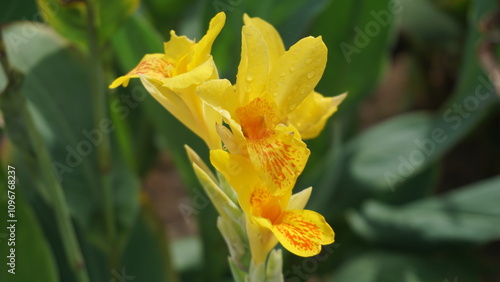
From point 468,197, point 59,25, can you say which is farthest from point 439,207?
point 59,25

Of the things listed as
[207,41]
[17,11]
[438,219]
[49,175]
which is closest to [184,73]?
[207,41]

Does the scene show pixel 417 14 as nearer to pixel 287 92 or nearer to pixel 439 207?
pixel 439 207

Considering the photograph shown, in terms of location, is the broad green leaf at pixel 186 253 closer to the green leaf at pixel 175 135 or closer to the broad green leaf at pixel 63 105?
the green leaf at pixel 175 135

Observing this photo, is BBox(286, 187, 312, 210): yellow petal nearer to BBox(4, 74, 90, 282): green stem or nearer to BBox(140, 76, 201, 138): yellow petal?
BBox(140, 76, 201, 138): yellow petal

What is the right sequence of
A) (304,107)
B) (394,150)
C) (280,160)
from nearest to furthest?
1. (280,160)
2. (304,107)
3. (394,150)

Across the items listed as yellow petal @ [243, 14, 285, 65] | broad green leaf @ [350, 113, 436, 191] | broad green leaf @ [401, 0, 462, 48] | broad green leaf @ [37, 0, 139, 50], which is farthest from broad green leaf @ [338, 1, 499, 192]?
yellow petal @ [243, 14, 285, 65]

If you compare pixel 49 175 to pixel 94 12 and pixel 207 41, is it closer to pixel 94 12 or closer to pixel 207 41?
pixel 94 12
